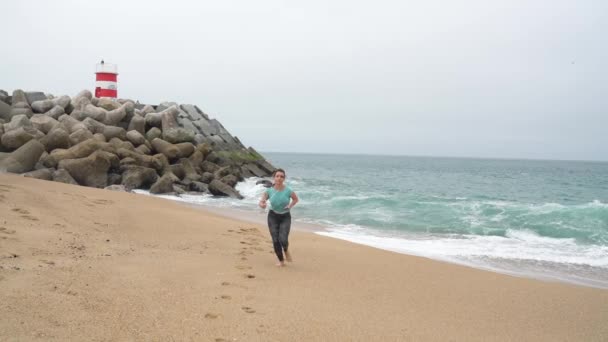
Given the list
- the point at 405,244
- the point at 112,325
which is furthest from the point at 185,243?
the point at 405,244

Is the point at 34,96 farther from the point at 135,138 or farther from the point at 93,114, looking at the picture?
the point at 135,138

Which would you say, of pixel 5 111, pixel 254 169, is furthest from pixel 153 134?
pixel 254 169

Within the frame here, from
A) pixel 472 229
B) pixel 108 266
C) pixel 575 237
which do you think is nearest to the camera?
pixel 108 266

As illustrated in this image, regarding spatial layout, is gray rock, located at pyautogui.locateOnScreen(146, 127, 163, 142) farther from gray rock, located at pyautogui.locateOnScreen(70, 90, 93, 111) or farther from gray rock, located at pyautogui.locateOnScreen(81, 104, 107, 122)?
gray rock, located at pyautogui.locateOnScreen(70, 90, 93, 111)

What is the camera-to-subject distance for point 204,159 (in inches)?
827

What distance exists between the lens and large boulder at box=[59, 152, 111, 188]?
46.9 ft

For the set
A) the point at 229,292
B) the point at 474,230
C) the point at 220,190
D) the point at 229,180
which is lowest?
the point at 474,230

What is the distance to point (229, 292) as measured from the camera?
439 centimetres

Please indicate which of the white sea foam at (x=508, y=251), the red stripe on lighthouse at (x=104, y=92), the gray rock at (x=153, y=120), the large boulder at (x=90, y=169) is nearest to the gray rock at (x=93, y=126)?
the gray rock at (x=153, y=120)

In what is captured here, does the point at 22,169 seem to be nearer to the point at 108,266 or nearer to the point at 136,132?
the point at 136,132

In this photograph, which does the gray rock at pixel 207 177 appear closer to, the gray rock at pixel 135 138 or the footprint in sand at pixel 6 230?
the gray rock at pixel 135 138

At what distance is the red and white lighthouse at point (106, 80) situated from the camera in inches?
1061

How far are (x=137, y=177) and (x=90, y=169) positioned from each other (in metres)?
1.63

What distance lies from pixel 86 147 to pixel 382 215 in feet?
33.4
